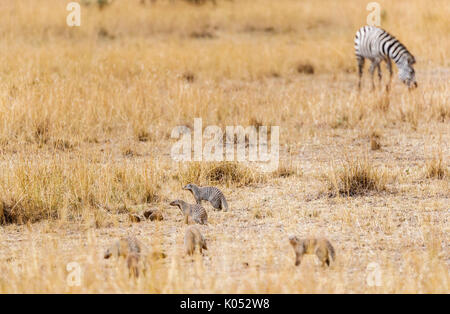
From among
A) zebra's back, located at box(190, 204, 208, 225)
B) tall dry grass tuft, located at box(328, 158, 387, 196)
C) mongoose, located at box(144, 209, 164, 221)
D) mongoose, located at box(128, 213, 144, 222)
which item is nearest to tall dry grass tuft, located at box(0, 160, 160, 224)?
mongoose, located at box(128, 213, 144, 222)

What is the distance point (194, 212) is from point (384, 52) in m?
7.97

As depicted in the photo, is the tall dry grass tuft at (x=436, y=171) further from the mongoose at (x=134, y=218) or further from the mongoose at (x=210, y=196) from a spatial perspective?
the mongoose at (x=134, y=218)

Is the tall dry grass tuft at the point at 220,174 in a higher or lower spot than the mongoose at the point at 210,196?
higher

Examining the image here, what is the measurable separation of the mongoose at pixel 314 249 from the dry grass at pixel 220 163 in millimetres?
81

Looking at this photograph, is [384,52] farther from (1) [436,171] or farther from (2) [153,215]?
(2) [153,215]

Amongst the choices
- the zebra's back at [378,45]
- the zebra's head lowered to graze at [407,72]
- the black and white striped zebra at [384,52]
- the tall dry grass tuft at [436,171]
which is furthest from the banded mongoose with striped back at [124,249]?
the zebra's back at [378,45]

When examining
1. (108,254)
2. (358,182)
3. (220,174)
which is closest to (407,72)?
(358,182)

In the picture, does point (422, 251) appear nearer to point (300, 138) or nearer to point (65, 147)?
point (300, 138)

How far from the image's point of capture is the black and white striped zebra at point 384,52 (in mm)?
12789

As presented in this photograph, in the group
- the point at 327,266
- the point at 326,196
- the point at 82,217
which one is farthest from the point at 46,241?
the point at 326,196

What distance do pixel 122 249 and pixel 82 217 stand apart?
148cm

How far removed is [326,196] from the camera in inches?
290
